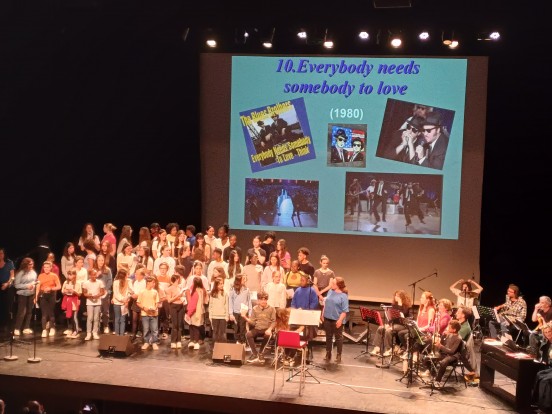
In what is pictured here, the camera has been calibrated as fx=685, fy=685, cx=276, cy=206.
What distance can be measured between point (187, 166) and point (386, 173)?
4223 mm

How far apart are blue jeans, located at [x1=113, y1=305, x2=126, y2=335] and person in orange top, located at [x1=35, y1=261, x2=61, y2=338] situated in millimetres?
1243

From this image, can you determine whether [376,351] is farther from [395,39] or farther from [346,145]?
[395,39]

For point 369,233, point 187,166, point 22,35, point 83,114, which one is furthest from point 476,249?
point 22,35

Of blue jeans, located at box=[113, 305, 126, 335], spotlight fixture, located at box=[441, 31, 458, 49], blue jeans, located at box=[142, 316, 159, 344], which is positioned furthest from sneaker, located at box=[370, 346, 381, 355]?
spotlight fixture, located at box=[441, 31, 458, 49]

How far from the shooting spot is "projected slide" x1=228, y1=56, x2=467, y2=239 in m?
13.8

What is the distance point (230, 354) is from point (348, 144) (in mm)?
5337

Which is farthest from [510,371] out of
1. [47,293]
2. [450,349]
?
[47,293]

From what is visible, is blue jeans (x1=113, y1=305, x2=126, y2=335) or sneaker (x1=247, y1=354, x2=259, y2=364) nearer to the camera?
sneaker (x1=247, y1=354, x2=259, y2=364)

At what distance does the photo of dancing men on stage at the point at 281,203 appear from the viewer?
14.4 metres

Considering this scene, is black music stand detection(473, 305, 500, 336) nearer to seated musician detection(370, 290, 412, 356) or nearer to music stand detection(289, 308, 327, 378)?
seated musician detection(370, 290, 412, 356)

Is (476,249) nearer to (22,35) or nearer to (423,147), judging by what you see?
(423,147)

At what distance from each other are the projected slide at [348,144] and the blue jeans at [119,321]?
3571 mm

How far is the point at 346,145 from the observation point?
14.3 meters

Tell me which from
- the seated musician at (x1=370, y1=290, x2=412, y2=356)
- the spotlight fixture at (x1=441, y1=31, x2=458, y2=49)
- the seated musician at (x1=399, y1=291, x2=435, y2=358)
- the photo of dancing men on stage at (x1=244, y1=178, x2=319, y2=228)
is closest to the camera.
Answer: the seated musician at (x1=399, y1=291, x2=435, y2=358)
